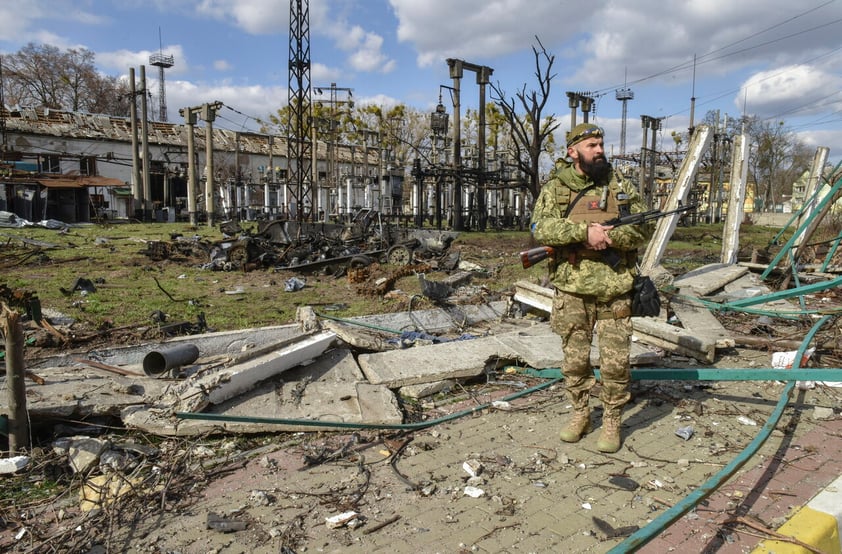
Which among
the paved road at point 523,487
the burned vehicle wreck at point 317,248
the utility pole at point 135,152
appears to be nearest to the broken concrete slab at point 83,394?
the paved road at point 523,487

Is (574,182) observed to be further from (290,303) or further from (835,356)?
(290,303)

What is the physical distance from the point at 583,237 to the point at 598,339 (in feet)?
2.37

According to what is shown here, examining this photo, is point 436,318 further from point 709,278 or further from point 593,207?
point 709,278

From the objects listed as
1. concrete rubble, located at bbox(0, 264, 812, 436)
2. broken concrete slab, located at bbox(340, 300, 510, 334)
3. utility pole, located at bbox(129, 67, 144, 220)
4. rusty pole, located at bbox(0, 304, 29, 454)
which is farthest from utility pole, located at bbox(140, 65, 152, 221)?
rusty pole, located at bbox(0, 304, 29, 454)

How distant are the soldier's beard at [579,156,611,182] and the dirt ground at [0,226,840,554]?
5.91ft

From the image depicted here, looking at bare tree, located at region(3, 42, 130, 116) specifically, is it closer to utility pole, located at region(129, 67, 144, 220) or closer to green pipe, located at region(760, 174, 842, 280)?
utility pole, located at region(129, 67, 144, 220)

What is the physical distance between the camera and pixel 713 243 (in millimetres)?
20844

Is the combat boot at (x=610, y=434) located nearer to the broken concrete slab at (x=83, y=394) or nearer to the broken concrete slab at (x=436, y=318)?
the broken concrete slab at (x=83, y=394)

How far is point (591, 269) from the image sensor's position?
3635 millimetres

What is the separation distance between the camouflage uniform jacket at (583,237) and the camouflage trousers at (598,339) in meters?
0.10

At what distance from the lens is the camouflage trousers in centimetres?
363

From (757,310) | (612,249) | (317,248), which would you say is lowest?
(757,310)

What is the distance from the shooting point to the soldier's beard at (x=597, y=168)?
3616 millimetres

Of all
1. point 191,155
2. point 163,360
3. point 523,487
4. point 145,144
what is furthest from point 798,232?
point 145,144
